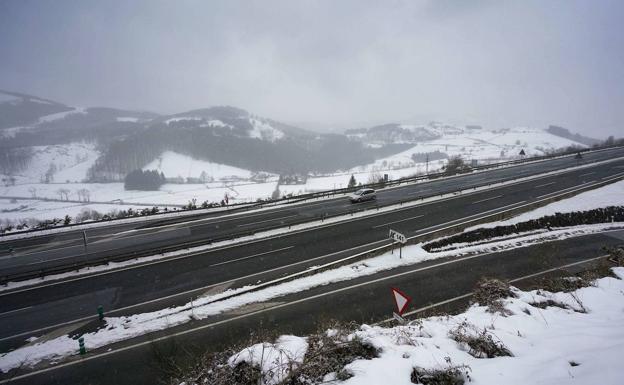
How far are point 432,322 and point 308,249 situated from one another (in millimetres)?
13663

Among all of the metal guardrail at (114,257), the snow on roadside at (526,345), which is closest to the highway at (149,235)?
the metal guardrail at (114,257)

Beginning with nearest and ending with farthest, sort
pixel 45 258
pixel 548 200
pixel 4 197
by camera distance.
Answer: pixel 45 258 < pixel 548 200 < pixel 4 197

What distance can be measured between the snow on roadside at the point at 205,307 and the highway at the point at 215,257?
92 centimetres

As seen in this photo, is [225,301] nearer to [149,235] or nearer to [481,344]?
[481,344]

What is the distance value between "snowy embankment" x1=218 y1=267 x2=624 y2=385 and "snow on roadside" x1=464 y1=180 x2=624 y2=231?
19225 mm

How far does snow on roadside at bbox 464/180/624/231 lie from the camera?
28859mm

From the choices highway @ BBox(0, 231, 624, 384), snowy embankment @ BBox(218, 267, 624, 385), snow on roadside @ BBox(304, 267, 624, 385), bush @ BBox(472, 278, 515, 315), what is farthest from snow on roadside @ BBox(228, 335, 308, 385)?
bush @ BBox(472, 278, 515, 315)

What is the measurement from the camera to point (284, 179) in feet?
498

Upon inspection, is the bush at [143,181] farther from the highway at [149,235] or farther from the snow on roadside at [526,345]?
the snow on roadside at [526,345]

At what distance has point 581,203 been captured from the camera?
107 feet

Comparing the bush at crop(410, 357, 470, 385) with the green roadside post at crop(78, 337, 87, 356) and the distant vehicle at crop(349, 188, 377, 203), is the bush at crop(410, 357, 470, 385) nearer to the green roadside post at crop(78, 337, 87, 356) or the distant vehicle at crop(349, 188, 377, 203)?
the green roadside post at crop(78, 337, 87, 356)

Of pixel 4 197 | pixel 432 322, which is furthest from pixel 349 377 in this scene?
pixel 4 197

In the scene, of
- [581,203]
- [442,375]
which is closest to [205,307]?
[442,375]

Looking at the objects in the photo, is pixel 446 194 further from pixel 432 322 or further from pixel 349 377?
pixel 349 377
